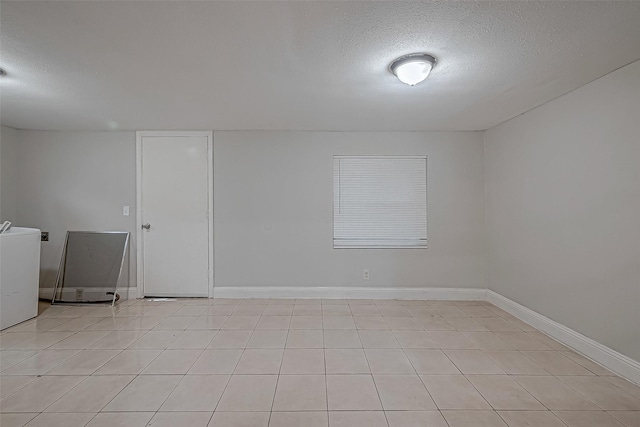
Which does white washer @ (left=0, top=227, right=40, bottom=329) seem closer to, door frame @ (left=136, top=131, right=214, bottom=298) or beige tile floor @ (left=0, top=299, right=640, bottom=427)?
beige tile floor @ (left=0, top=299, right=640, bottom=427)

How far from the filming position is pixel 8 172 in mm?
4062

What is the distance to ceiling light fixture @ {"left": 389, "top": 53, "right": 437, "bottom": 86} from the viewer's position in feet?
6.82

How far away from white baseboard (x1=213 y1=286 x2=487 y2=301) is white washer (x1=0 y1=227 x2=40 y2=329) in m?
1.96

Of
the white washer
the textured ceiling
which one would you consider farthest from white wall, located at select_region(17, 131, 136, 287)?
the textured ceiling

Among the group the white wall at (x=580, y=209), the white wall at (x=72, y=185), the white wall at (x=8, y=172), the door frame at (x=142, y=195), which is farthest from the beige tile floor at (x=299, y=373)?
the white wall at (x=8, y=172)

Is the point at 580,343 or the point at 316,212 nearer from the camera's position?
the point at 580,343

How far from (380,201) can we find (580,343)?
97.6 inches

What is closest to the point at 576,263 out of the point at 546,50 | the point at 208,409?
the point at 546,50

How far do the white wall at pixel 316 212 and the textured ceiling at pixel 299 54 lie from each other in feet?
2.78

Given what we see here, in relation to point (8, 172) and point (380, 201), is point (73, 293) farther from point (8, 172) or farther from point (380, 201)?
point (380, 201)

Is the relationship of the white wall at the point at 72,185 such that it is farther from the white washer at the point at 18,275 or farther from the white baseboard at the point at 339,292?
the white baseboard at the point at 339,292

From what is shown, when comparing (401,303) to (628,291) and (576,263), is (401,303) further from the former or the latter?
(628,291)

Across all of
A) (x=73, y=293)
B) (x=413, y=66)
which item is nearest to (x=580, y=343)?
(x=413, y=66)

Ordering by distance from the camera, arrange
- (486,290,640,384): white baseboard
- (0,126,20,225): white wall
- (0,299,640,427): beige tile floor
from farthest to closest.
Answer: (0,126,20,225): white wall, (486,290,640,384): white baseboard, (0,299,640,427): beige tile floor
